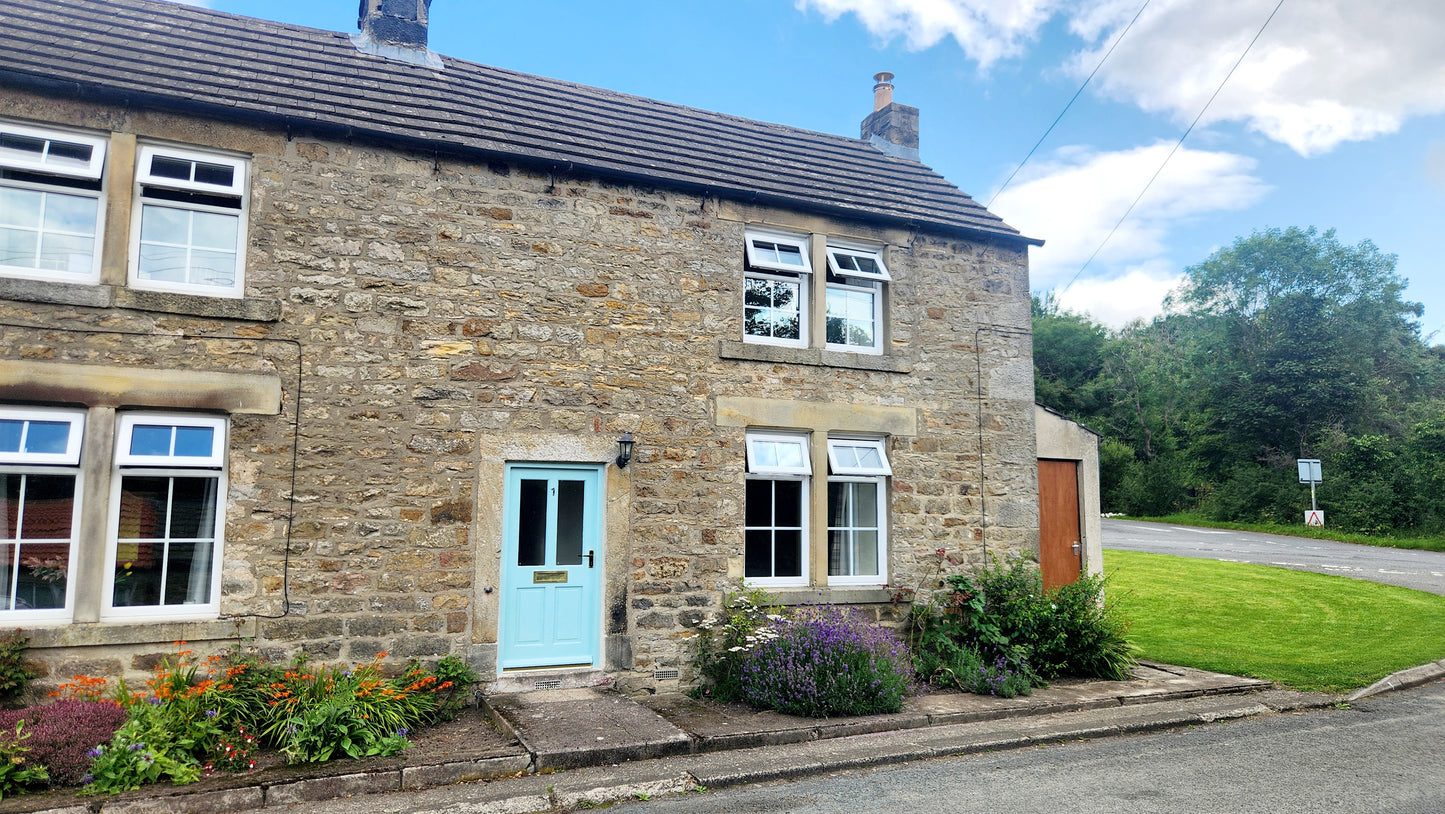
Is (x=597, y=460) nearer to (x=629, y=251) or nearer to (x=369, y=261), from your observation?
(x=629, y=251)

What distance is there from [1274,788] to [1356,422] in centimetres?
3324

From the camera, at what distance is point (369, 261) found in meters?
7.73

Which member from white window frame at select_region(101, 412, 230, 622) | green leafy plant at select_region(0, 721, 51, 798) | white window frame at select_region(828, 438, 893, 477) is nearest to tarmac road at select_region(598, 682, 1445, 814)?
white window frame at select_region(828, 438, 893, 477)

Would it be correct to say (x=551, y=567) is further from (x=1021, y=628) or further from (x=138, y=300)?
(x=1021, y=628)

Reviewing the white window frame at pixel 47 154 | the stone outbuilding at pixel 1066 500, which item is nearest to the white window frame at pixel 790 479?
the stone outbuilding at pixel 1066 500

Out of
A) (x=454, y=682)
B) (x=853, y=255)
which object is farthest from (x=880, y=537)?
(x=454, y=682)

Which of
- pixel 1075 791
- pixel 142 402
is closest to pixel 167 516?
pixel 142 402

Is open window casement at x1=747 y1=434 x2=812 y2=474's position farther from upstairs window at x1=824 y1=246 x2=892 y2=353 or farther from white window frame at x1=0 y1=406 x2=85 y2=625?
white window frame at x1=0 y1=406 x2=85 y2=625

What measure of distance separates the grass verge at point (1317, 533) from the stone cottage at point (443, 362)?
20400 millimetres

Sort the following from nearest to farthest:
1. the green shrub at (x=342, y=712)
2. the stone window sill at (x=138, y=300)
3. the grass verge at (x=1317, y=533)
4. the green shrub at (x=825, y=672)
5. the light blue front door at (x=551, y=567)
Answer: the green shrub at (x=342, y=712) < the stone window sill at (x=138, y=300) < the green shrub at (x=825, y=672) < the light blue front door at (x=551, y=567) < the grass verge at (x=1317, y=533)

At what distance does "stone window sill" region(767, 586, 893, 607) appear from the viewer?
8.89 meters

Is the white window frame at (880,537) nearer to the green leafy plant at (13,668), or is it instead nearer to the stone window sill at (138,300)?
the stone window sill at (138,300)

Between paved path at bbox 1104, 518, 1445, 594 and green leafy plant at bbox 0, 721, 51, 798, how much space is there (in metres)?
19.2

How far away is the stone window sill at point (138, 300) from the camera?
21.7 feet
